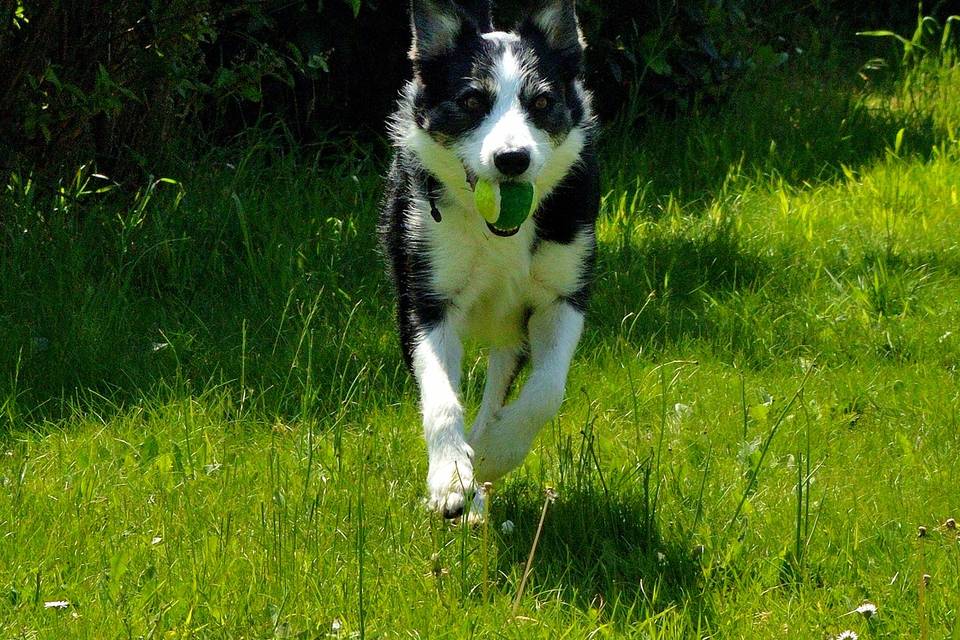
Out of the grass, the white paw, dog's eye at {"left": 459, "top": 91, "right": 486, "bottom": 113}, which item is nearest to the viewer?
the grass

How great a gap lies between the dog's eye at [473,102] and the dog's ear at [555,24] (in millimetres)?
365

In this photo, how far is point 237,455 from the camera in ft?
12.3

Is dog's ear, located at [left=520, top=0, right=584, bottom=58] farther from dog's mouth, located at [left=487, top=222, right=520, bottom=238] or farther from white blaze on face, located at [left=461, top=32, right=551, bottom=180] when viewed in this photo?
dog's mouth, located at [left=487, top=222, right=520, bottom=238]

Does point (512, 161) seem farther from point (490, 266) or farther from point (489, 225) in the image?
point (490, 266)

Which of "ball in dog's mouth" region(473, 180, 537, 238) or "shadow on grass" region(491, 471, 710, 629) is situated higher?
"ball in dog's mouth" region(473, 180, 537, 238)

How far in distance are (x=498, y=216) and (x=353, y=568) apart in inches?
38.3

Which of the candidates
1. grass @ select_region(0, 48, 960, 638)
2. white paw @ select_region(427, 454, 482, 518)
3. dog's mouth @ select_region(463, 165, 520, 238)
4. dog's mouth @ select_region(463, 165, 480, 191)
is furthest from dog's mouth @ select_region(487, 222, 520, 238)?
white paw @ select_region(427, 454, 482, 518)

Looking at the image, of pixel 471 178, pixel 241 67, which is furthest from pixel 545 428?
pixel 241 67

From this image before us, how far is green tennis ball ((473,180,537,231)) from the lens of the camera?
342 centimetres

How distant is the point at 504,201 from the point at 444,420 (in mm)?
581

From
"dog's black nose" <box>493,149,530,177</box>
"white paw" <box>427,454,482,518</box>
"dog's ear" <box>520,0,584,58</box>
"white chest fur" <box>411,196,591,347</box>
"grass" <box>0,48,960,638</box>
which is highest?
"dog's ear" <box>520,0,584,58</box>

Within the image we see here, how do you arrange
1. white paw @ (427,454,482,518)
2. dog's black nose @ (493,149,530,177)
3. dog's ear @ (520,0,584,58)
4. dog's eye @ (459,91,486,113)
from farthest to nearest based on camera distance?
1. dog's ear @ (520,0,584,58)
2. dog's eye @ (459,91,486,113)
3. dog's black nose @ (493,149,530,177)
4. white paw @ (427,454,482,518)

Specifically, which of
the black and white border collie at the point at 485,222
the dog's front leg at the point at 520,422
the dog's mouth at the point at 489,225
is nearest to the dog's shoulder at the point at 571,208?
the black and white border collie at the point at 485,222

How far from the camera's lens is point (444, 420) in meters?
3.34
